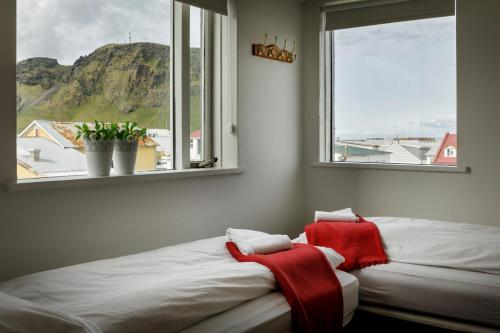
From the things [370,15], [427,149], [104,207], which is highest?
[370,15]

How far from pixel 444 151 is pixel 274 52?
1517mm

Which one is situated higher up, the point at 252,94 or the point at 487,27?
the point at 487,27

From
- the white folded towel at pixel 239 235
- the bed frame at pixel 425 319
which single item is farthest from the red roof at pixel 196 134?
the bed frame at pixel 425 319

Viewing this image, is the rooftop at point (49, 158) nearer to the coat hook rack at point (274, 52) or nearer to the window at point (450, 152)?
the coat hook rack at point (274, 52)

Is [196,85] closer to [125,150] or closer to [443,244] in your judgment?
[125,150]

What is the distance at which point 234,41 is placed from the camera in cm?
376

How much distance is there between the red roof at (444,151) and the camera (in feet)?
12.8

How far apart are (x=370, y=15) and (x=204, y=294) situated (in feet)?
9.84

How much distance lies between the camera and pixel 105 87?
3076mm

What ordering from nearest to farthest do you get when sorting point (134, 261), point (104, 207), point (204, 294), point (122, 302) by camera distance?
point (122, 302) < point (204, 294) < point (134, 261) < point (104, 207)

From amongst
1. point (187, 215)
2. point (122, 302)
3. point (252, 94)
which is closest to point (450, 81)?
point (252, 94)

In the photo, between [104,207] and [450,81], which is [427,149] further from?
[104,207]

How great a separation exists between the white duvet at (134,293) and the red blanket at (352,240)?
0.73 meters

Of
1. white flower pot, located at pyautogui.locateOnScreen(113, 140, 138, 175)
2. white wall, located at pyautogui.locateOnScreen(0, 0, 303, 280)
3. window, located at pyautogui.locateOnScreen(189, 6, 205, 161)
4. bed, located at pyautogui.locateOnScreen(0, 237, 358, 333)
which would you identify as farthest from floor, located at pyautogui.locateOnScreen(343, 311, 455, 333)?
window, located at pyautogui.locateOnScreen(189, 6, 205, 161)
